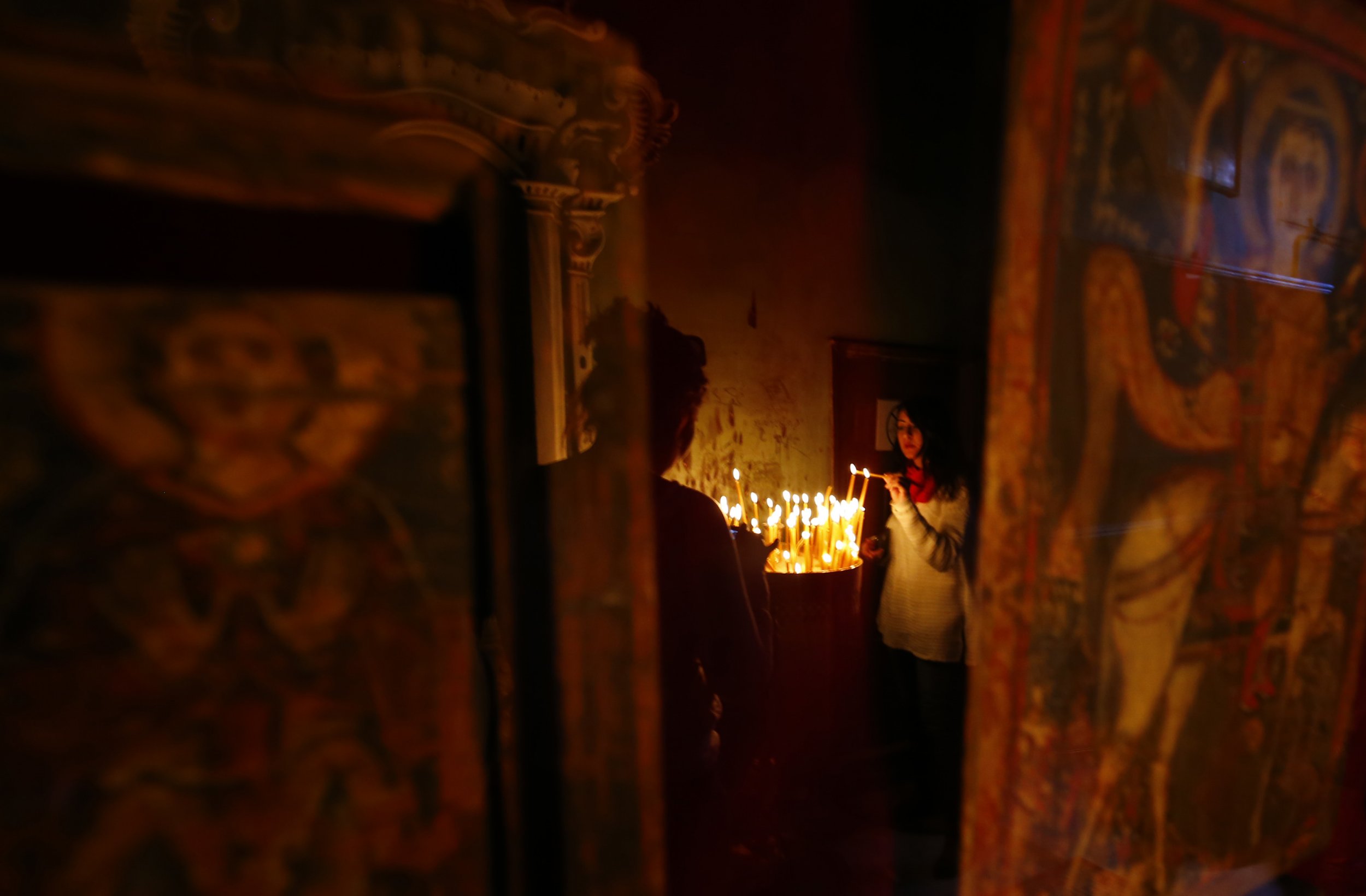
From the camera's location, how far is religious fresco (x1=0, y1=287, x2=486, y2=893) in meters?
0.83

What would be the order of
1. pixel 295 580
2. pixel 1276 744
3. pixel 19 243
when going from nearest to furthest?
pixel 19 243 → pixel 295 580 → pixel 1276 744

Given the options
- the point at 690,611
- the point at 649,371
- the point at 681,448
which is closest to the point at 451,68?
the point at 649,371

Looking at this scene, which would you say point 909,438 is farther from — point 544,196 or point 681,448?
point 544,196

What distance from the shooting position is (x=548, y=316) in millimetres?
1104

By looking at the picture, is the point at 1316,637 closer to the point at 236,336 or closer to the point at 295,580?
the point at 295,580

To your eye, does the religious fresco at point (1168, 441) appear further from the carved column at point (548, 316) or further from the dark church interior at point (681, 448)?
the carved column at point (548, 316)

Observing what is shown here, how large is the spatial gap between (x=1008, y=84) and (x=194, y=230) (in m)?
1.73

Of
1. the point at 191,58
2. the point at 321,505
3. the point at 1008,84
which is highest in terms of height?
the point at 1008,84

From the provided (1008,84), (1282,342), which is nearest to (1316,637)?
(1282,342)

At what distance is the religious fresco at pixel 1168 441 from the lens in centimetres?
162

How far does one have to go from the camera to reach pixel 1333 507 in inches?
88.4

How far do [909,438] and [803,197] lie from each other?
100cm

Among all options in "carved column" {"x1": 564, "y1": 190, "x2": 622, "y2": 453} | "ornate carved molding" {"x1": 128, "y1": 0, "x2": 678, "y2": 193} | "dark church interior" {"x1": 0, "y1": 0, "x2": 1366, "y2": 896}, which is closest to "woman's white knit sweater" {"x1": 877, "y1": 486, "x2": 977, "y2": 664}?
"dark church interior" {"x1": 0, "y1": 0, "x2": 1366, "y2": 896}

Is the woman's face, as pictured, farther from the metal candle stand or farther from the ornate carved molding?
the ornate carved molding
